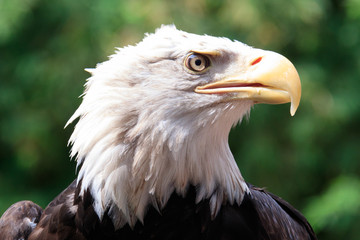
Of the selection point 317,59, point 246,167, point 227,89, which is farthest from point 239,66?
point 317,59

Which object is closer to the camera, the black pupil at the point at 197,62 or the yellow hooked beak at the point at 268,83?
the yellow hooked beak at the point at 268,83

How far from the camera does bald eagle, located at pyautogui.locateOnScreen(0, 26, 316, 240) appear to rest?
7.55 ft

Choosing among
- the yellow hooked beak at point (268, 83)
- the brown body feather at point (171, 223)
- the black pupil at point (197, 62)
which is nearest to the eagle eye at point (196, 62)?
the black pupil at point (197, 62)

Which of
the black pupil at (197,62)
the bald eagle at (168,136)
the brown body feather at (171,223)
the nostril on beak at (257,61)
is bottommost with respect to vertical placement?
the brown body feather at (171,223)

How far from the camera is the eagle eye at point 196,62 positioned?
237 centimetres

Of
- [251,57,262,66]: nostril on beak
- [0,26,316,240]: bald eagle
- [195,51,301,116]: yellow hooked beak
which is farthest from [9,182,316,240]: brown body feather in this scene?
[251,57,262,66]: nostril on beak

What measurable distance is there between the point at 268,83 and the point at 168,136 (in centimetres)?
48

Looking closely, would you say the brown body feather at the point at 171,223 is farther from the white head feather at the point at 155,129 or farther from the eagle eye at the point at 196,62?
the eagle eye at the point at 196,62

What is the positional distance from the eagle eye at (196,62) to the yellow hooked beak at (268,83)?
0.12 metres

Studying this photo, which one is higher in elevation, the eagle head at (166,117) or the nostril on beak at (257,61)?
the nostril on beak at (257,61)

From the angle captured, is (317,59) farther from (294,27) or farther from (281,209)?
(281,209)

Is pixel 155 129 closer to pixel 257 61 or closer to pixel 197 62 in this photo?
pixel 197 62

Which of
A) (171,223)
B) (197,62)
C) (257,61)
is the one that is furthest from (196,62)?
(171,223)

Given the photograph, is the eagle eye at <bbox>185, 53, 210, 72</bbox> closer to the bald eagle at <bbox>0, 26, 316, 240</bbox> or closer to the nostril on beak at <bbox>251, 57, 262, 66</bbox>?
the bald eagle at <bbox>0, 26, 316, 240</bbox>
